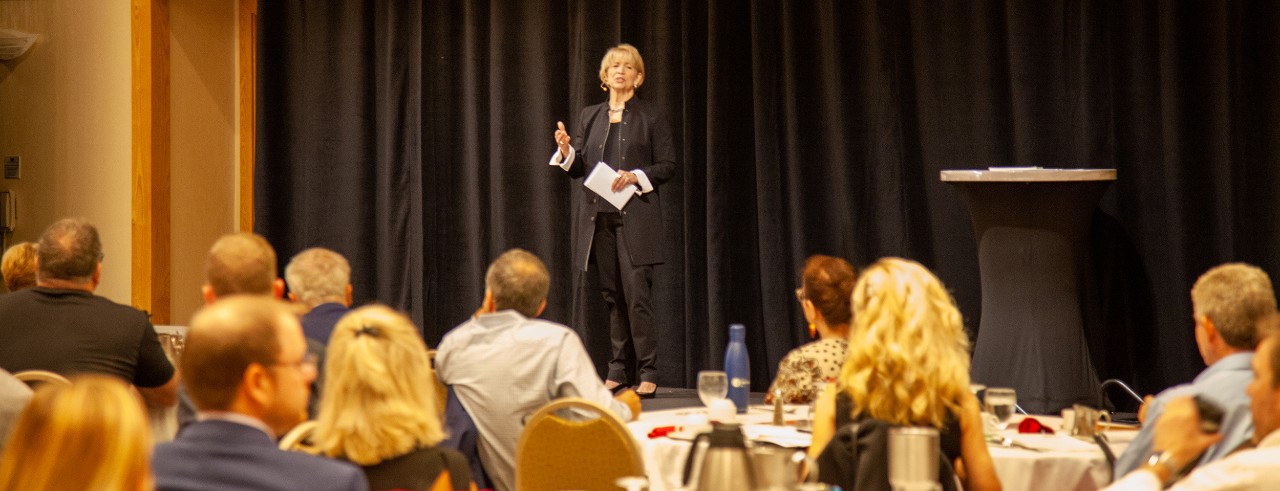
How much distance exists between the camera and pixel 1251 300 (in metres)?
2.66

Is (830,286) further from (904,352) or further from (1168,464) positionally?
(1168,464)

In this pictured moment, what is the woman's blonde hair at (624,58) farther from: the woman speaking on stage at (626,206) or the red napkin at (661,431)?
the red napkin at (661,431)

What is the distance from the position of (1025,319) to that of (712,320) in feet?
5.94

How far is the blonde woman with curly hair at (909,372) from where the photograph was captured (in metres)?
2.62

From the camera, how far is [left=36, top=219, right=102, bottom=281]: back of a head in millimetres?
3623

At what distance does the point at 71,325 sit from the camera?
11.8ft

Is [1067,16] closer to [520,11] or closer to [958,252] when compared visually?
[958,252]

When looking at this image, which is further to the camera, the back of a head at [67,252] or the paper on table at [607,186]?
the paper on table at [607,186]

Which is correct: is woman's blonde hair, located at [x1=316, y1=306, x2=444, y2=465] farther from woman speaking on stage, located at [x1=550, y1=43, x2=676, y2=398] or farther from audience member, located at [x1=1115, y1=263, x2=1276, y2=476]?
woman speaking on stage, located at [x1=550, y1=43, x2=676, y2=398]

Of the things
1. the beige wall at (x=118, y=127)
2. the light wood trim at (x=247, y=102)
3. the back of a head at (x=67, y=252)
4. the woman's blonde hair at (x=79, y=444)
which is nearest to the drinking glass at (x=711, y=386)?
the back of a head at (x=67, y=252)

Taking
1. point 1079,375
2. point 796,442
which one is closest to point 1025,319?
point 1079,375

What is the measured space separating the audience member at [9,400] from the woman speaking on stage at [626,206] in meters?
3.25

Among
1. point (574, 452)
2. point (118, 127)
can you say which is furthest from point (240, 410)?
point (118, 127)

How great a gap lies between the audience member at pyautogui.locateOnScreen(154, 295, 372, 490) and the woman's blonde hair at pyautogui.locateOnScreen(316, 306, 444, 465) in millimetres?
431
